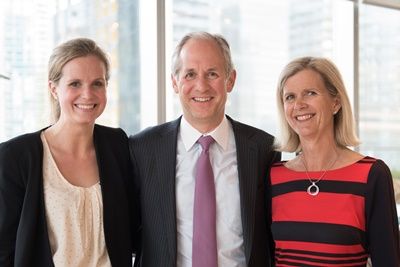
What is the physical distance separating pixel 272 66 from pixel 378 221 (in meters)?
3.53

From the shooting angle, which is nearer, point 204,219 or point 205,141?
point 204,219

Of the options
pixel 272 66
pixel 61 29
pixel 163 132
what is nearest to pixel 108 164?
pixel 163 132

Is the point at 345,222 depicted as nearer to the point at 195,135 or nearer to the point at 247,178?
the point at 247,178

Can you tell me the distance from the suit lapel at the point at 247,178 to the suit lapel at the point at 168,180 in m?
0.30

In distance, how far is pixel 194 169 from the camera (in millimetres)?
2230

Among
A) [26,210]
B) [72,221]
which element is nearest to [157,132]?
[72,221]

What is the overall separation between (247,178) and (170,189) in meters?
0.35

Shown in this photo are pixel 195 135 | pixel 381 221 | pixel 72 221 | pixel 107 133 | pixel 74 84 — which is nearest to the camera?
pixel 381 221

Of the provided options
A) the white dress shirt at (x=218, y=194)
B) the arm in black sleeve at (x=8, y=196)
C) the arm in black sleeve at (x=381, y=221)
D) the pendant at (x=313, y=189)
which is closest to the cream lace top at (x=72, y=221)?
the arm in black sleeve at (x=8, y=196)

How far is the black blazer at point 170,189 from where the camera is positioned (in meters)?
2.14

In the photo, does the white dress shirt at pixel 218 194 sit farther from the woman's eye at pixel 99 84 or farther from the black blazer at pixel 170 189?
the woman's eye at pixel 99 84

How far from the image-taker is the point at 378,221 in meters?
1.96

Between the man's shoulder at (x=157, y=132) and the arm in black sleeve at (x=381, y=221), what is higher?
the man's shoulder at (x=157, y=132)

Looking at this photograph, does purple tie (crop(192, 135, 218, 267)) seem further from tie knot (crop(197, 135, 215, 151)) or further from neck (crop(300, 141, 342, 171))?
neck (crop(300, 141, 342, 171))
